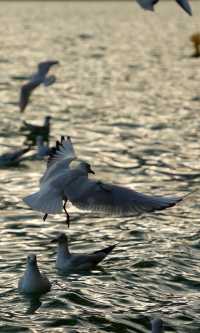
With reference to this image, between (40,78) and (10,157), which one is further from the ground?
(40,78)

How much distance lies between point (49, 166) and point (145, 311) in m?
2.20

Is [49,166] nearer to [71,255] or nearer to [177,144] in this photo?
[71,255]

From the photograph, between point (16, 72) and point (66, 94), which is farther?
point (16, 72)

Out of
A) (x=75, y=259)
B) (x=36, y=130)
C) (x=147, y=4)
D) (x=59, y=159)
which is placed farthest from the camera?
(x=36, y=130)

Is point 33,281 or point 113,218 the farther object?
point 113,218

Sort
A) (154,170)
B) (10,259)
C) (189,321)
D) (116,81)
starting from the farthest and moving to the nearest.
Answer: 1. (116,81)
2. (154,170)
3. (10,259)
4. (189,321)

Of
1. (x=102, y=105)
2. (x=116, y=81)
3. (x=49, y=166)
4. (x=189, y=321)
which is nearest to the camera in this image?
(x=189, y=321)

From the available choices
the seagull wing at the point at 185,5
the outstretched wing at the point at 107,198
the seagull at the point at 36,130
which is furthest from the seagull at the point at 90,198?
the seagull at the point at 36,130

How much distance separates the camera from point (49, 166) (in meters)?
11.9

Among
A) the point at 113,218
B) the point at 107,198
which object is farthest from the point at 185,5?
the point at 113,218

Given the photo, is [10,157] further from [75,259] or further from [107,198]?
[107,198]

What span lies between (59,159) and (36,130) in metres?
10.1

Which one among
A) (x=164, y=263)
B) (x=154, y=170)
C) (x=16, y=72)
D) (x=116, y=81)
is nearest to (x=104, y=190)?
(x=164, y=263)

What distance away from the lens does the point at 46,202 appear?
426 inches
